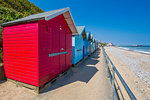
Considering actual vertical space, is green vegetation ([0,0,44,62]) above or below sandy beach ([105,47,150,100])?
above

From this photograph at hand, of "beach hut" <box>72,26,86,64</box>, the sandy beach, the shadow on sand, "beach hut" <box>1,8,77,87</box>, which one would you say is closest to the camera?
"beach hut" <box>1,8,77,87</box>

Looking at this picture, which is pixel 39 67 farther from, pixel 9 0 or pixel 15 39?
pixel 9 0

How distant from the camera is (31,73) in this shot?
324cm

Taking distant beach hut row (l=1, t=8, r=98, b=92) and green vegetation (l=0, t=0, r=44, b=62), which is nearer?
distant beach hut row (l=1, t=8, r=98, b=92)

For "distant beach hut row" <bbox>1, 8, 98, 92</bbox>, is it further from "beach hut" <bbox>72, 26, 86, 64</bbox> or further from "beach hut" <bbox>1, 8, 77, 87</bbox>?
"beach hut" <bbox>72, 26, 86, 64</bbox>

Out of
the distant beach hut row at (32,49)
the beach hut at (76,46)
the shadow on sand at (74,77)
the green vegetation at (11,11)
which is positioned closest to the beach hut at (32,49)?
the distant beach hut row at (32,49)

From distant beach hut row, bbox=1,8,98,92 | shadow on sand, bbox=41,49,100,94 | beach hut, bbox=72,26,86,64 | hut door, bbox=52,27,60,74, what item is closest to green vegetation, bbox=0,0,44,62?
distant beach hut row, bbox=1,8,98,92

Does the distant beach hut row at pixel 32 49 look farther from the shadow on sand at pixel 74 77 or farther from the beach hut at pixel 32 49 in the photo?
the shadow on sand at pixel 74 77

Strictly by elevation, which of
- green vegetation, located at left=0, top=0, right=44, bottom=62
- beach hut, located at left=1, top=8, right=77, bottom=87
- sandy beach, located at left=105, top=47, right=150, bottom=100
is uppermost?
green vegetation, located at left=0, top=0, right=44, bottom=62

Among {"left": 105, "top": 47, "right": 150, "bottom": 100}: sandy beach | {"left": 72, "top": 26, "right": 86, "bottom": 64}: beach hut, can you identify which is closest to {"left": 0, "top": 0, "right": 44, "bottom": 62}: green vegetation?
{"left": 72, "top": 26, "right": 86, "bottom": 64}: beach hut

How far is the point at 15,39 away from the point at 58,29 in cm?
227

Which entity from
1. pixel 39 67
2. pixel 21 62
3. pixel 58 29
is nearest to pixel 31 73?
pixel 39 67

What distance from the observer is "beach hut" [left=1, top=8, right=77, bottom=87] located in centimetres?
312

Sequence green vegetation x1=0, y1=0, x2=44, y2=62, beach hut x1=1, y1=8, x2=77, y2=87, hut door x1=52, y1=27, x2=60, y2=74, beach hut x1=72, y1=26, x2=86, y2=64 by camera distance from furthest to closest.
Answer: beach hut x1=72, y1=26, x2=86, y2=64
green vegetation x1=0, y1=0, x2=44, y2=62
hut door x1=52, y1=27, x2=60, y2=74
beach hut x1=1, y1=8, x2=77, y2=87
